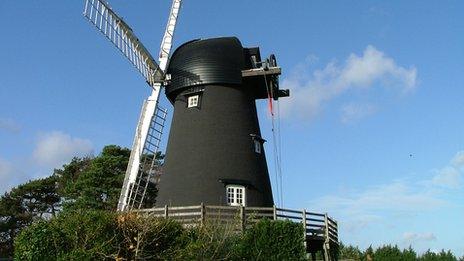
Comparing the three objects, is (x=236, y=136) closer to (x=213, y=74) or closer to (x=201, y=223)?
(x=213, y=74)

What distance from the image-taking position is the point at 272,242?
16797 millimetres

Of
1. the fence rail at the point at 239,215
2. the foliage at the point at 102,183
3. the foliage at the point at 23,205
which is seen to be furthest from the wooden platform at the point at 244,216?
the foliage at the point at 23,205

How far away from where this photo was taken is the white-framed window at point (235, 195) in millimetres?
19859

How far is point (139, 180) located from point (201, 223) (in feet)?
16.6

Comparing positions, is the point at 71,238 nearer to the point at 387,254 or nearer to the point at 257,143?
the point at 257,143

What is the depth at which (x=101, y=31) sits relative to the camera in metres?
21.8

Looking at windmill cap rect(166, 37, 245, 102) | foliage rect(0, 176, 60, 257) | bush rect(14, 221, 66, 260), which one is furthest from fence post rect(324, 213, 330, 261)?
foliage rect(0, 176, 60, 257)

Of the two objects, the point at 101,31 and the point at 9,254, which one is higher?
the point at 101,31

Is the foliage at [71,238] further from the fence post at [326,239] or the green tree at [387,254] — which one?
the green tree at [387,254]

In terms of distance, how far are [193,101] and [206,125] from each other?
1.23 m

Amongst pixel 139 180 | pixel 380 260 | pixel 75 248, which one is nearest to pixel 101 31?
pixel 139 180

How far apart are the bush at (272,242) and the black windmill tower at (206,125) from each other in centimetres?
313

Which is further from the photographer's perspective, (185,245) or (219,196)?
(219,196)

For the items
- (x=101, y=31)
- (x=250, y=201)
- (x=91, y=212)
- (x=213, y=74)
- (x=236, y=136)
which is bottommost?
(x=91, y=212)
